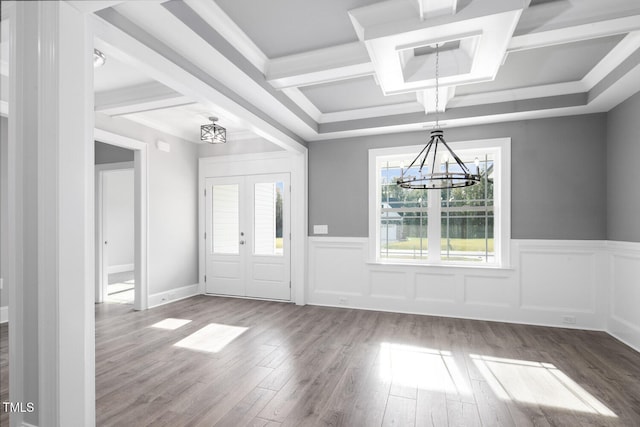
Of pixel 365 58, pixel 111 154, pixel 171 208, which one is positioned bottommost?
pixel 171 208

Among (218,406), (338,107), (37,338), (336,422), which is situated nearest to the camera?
(37,338)

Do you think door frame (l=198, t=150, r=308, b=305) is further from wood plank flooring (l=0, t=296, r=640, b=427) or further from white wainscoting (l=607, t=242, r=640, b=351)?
white wainscoting (l=607, t=242, r=640, b=351)

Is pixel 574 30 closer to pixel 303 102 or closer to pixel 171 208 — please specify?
pixel 303 102

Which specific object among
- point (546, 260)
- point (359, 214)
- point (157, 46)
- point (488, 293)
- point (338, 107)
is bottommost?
point (488, 293)

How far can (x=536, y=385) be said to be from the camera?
260 centimetres

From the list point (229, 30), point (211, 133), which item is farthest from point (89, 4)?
point (211, 133)

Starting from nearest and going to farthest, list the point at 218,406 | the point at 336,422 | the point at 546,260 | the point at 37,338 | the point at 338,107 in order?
1. the point at 37,338
2. the point at 336,422
3. the point at 218,406
4. the point at 546,260
5. the point at 338,107

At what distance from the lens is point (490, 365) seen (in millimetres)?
2959

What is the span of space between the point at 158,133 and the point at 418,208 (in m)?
4.09

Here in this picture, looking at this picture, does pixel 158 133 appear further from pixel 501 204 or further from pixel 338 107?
pixel 501 204

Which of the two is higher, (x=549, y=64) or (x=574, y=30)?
(x=549, y=64)

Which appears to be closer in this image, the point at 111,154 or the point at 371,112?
the point at 371,112

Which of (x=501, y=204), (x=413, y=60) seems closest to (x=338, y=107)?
(x=413, y=60)

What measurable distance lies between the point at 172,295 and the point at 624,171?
20.2 ft
